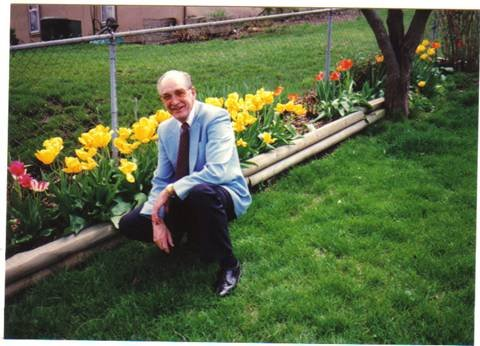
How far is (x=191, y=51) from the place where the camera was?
5.21m

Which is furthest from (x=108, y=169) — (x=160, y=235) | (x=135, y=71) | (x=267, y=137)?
(x=135, y=71)

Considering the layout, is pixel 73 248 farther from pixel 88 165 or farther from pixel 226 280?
pixel 226 280

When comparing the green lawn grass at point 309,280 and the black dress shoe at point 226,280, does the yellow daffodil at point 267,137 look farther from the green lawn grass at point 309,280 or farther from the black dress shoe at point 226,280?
the black dress shoe at point 226,280

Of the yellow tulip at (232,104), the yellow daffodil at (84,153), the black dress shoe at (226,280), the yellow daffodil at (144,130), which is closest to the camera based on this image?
the black dress shoe at (226,280)

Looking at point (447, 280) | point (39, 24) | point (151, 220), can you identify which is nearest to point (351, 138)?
point (447, 280)

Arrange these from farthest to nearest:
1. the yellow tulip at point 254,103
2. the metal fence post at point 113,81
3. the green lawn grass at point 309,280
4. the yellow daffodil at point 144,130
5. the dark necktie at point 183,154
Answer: the yellow tulip at point 254,103 → the metal fence post at point 113,81 → the yellow daffodil at point 144,130 → the dark necktie at point 183,154 → the green lawn grass at point 309,280

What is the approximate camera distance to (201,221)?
8.50 ft

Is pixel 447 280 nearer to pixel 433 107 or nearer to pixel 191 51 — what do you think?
pixel 433 107

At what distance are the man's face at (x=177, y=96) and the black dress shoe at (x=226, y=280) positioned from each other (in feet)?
2.77

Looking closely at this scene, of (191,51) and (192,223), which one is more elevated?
(191,51)

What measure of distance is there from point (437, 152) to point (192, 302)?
2.66 metres

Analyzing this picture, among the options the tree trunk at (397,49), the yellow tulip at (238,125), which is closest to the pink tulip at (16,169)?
the yellow tulip at (238,125)

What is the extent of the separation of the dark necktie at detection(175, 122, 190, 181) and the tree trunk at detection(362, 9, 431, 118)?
2661 mm

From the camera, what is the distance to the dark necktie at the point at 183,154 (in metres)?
2.77
